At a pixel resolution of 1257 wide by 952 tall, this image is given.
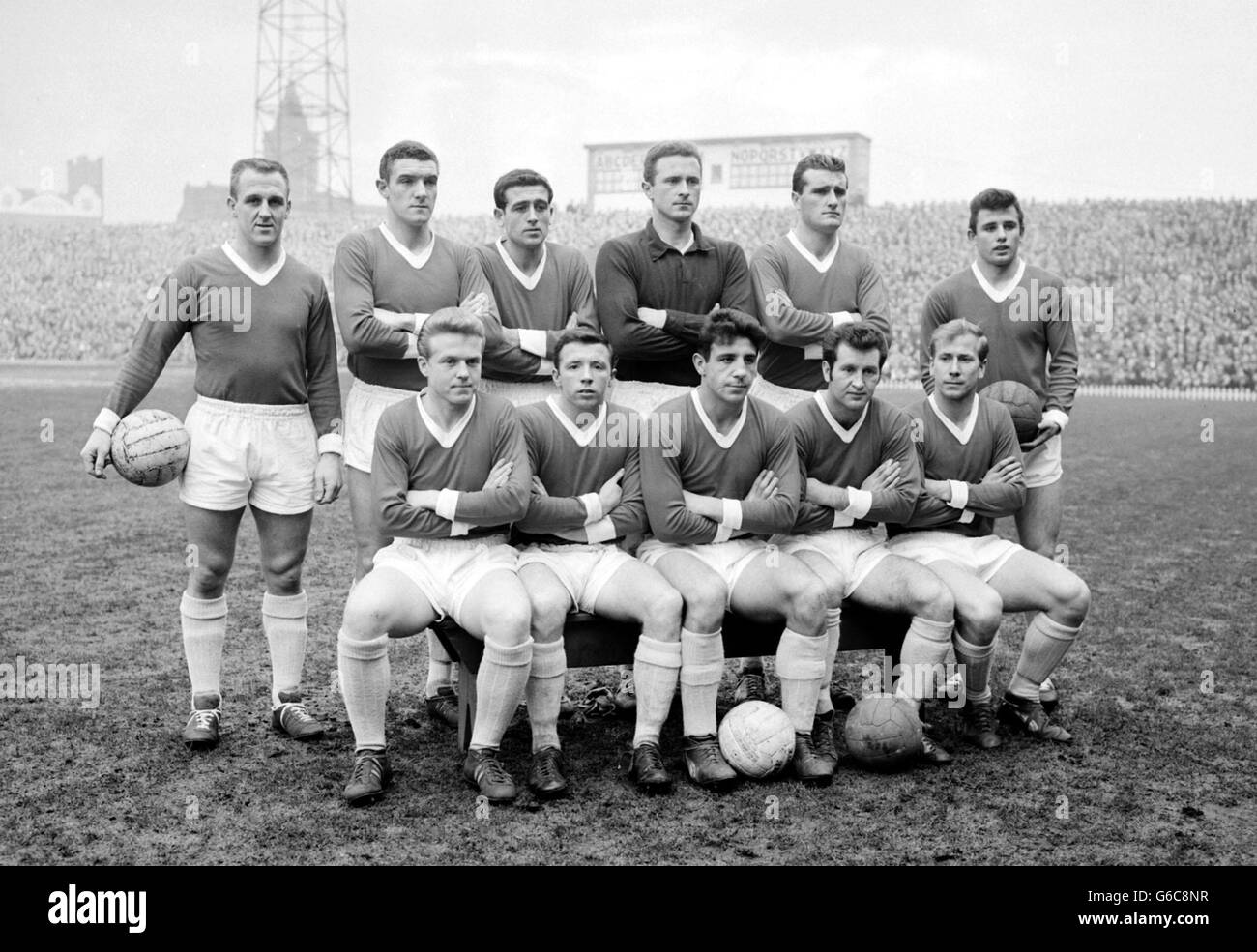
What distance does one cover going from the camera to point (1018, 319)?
5.63m

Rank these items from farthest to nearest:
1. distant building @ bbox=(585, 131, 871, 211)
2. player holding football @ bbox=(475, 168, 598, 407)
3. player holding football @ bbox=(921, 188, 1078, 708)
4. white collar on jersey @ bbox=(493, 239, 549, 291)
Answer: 1. distant building @ bbox=(585, 131, 871, 211)
2. player holding football @ bbox=(921, 188, 1078, 708)
3. white collar on jersey @ bbox=(493, 239, 549, 291)
4. player holding football @ bbox=(475, 168, 598, 407)

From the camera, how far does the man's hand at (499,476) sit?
4664mm

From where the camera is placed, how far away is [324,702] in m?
5.59

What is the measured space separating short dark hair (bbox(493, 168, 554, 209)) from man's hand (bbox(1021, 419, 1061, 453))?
7.74 feet

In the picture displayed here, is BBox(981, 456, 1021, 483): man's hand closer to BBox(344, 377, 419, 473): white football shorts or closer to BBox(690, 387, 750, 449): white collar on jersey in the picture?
BBox(690, 387, 750, 449): white collar on jersey

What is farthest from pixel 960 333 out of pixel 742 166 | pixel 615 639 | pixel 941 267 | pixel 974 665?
pixel 742 166

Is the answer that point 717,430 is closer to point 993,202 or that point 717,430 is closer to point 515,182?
point 515,182

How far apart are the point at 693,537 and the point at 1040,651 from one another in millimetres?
1530

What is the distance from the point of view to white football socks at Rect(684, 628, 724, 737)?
4660 millimetres

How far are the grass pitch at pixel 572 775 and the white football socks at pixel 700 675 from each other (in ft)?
0.84

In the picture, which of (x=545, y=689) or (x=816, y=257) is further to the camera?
(x=816, y=257)

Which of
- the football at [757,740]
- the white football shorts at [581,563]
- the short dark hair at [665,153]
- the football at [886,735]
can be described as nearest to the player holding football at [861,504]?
the football at [886,735]

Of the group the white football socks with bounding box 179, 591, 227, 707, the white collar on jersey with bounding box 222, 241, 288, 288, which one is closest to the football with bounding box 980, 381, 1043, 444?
the white collar on jersey with bounding box 222, 241, 288, 288

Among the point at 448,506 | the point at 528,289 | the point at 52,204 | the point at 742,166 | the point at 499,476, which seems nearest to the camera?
the point at 448,506
